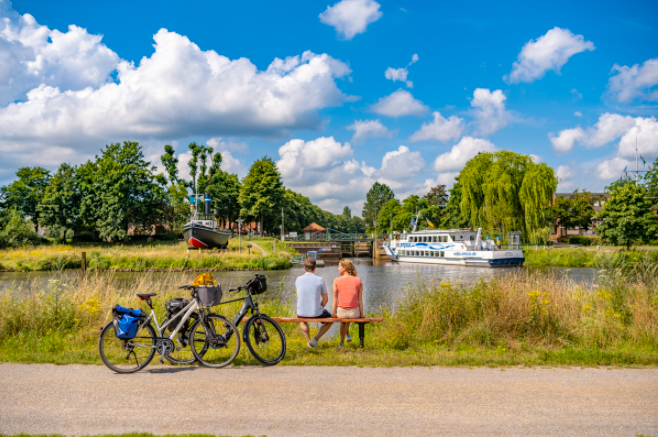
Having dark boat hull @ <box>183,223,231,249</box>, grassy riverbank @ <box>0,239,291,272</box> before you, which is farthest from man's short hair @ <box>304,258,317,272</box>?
dark boat hull @ <box>183,223,231,249</box>

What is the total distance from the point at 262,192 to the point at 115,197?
71.1ft

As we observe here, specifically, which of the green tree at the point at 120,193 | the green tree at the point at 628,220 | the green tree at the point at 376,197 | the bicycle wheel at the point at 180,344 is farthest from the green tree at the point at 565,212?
the green tree at the point at 376,197

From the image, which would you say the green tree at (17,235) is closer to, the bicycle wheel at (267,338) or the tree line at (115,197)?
the tree line at (115,197)

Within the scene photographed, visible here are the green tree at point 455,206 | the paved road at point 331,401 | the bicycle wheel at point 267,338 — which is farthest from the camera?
the green tree at point 455,206

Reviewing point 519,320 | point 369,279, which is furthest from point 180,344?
point 369,279

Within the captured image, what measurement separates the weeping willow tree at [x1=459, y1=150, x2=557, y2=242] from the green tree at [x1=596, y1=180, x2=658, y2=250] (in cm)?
502

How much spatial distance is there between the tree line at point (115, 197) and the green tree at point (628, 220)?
4427 centimetres

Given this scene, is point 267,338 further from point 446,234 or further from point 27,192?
point 27,192

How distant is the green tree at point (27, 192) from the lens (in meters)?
56.6

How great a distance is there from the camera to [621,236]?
40.2 m

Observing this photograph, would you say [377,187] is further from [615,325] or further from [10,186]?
[615,325]

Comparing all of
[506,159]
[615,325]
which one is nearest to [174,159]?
[506,159]

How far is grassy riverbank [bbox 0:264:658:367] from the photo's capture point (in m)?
6.55

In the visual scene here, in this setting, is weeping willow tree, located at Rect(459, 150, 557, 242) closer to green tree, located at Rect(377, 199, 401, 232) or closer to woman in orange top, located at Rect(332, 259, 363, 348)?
woman in orange top, located at Rect(332, 259, 363, 348)
